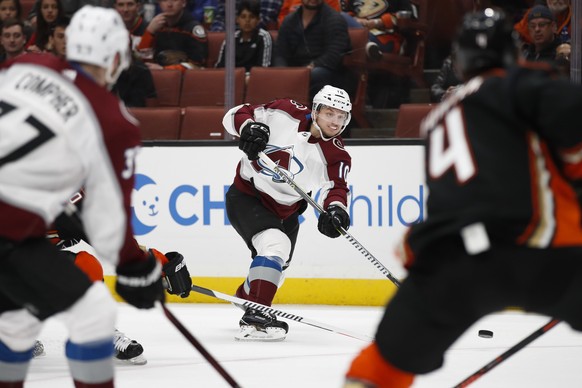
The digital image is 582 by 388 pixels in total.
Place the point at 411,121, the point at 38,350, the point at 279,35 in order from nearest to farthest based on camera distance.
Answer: the point at 38,350 → the point at 411,121 → the point at 279,35

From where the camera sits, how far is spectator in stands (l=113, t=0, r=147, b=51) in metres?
6.05

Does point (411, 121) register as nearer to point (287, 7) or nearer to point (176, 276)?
point (287, 7)

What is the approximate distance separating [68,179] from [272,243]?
2.28m

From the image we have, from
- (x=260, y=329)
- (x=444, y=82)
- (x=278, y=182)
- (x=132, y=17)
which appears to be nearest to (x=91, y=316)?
(x=260, y=329)

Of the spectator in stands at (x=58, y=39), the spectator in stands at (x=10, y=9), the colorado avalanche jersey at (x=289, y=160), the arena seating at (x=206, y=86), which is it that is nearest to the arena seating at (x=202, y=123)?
the arena seating at (x=206, y=86)

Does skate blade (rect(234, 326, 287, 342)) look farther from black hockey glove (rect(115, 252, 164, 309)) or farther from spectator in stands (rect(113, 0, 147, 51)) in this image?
spectator in stands (rect(113, 0, 147, 51))

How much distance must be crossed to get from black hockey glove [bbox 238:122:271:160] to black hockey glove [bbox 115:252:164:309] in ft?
6.56

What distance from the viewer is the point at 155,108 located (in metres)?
5.80

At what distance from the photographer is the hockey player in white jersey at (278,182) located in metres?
4.45

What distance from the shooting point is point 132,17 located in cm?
610

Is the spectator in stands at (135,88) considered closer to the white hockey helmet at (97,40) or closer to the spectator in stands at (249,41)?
the spectator in stands at (249,41)

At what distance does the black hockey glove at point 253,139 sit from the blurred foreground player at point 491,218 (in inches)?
94.3

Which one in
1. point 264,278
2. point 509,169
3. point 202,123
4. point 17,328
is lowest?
point 264,278

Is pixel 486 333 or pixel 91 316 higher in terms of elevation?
pixel 91 316
